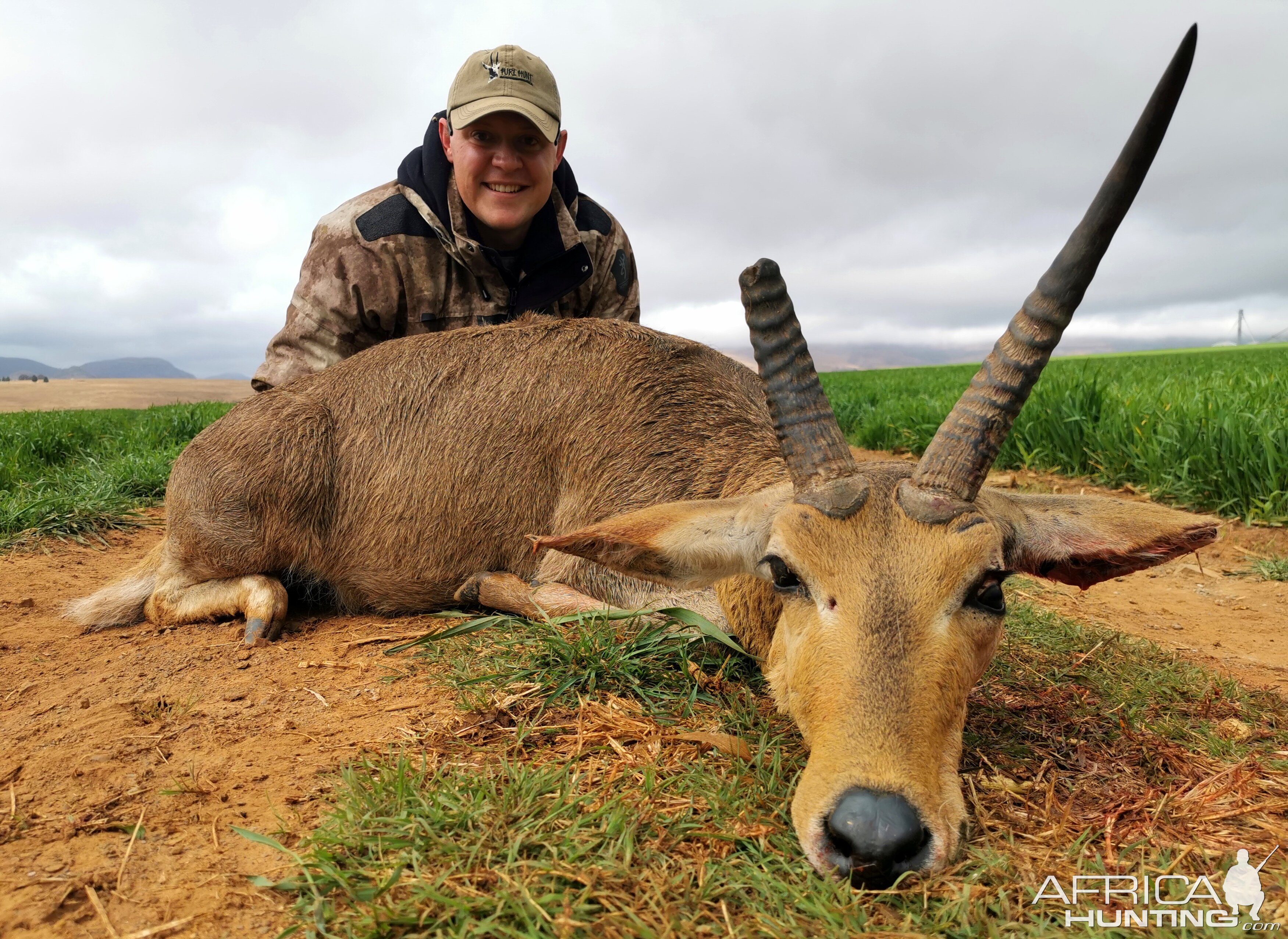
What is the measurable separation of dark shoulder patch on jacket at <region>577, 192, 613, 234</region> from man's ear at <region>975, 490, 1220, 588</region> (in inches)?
201

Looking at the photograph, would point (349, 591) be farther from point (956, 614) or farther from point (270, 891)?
point (956, 614)

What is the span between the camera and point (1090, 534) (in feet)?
10.6

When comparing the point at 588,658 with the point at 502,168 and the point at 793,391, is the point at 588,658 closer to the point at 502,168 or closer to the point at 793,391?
the point at 793,391

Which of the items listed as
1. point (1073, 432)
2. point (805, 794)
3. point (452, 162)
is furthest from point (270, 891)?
point (1073, 432)

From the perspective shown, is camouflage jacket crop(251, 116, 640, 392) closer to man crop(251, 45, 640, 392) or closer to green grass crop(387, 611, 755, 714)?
man crop(251, 45, 640, 392)

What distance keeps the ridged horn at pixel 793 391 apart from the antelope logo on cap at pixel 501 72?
4.26m

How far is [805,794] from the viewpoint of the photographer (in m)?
2.37

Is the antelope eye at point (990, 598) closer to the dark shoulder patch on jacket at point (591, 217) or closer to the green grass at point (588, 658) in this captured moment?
the green grass at point (588, 658)

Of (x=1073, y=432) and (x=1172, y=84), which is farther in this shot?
(x=1073, y=432)

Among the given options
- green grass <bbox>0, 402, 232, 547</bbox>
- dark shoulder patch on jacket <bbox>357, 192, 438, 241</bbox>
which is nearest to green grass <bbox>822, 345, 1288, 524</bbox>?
dark shoulder patch on jacket <bbox>357, 192, 438, 241</bbox>

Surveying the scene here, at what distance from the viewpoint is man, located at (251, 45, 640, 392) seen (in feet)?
21.6

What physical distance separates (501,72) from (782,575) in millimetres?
5171

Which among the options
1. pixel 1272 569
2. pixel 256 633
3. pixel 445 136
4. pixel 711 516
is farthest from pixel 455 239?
pixel 1272 569

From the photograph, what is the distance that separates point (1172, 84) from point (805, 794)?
100 inches
